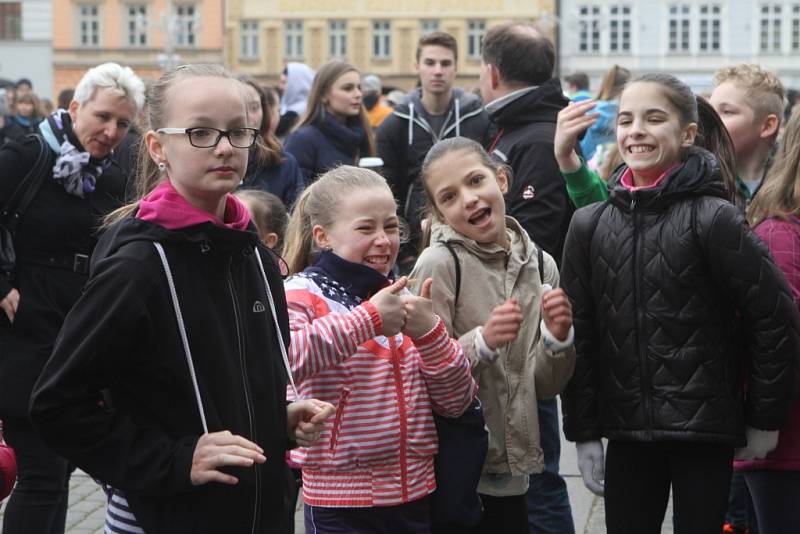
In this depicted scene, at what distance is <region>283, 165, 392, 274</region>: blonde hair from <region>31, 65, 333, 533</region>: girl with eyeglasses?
0.98 metres

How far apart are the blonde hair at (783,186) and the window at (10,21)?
194 ft

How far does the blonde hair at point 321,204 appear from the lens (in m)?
4.31

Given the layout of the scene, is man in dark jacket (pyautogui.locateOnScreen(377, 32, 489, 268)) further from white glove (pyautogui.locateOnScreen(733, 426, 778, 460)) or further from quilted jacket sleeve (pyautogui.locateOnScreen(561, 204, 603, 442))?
white glove (pyautogui.locateOnScreen(733, 426, 778, 460))

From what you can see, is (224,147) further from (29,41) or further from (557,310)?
(29,41)

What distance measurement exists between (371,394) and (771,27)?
6130 centimetres

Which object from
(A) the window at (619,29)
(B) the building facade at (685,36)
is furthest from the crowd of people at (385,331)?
Answer: (A) the window at (619,29)

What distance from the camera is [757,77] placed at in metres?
5.71

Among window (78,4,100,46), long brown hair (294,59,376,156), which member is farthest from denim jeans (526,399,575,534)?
window (78,4,100,46)

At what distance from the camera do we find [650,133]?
439 centimetres

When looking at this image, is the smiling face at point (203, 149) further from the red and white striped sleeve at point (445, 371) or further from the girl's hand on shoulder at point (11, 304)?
the girl's hand on shoulder at point (11, 304)

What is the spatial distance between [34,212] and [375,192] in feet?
5.68

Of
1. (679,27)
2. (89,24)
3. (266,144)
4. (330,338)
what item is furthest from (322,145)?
(89,24)

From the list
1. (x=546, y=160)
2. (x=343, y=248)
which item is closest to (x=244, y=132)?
(x=343, y=248)

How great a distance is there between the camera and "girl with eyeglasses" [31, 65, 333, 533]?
3.06m
